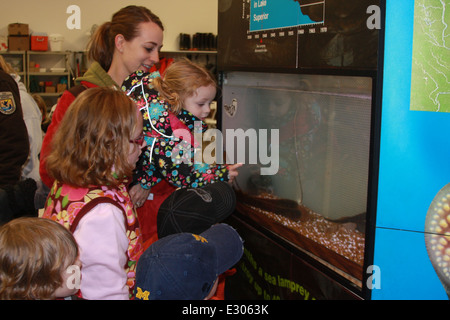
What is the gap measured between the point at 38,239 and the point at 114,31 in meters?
1.23

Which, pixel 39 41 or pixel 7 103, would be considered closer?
pixel 7 103

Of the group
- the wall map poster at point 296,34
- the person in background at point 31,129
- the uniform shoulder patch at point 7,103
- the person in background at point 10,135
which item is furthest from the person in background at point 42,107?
the wall map poster at point 296,34

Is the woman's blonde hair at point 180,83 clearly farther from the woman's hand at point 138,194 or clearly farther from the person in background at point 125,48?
the woman's hand at point 138,194

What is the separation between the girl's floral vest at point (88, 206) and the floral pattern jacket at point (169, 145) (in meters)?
0.38

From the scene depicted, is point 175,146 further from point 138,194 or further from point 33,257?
point 33,257

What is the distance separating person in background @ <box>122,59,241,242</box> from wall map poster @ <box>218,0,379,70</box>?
0.98ft

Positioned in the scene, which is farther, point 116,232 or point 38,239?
point 116,232

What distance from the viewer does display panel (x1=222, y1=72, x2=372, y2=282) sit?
1736 mm

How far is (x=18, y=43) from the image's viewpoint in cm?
774

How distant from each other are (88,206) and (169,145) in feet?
1.83

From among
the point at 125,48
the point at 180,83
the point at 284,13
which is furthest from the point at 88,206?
the point at 284,13

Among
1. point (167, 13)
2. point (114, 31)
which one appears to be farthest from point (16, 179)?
point (167, 13)

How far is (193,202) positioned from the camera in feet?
5.15
